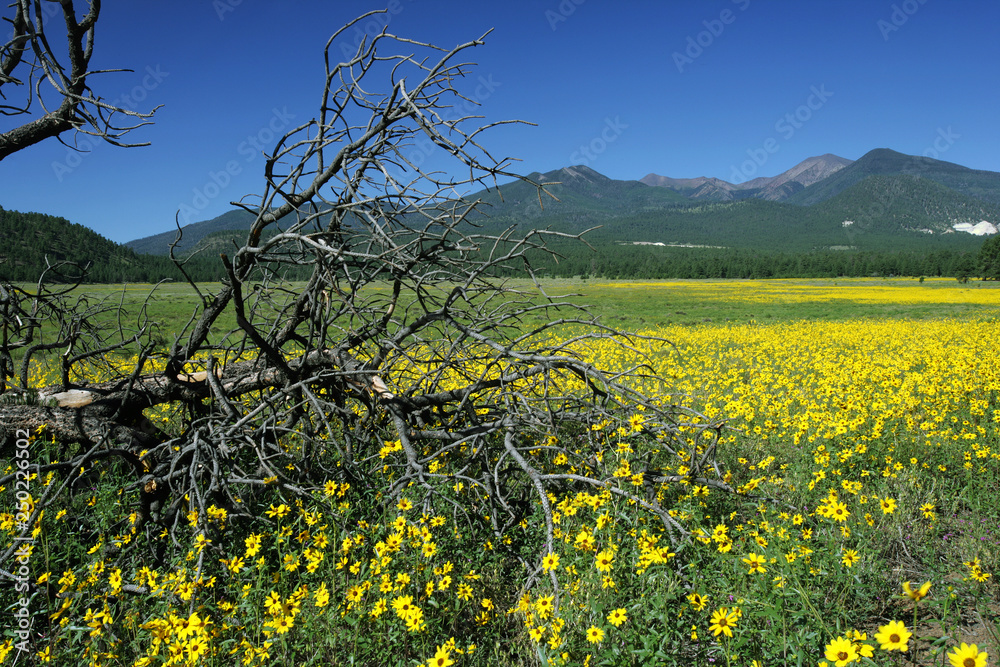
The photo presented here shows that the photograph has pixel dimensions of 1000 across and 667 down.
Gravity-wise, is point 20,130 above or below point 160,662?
above

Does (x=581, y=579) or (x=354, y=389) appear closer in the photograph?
(x=581, y=579)

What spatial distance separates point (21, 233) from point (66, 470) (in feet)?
379

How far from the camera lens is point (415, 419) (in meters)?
4.08

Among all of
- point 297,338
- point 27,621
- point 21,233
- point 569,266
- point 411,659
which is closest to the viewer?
point 411,659

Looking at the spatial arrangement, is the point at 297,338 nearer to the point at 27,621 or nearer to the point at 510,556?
the point at 27,621

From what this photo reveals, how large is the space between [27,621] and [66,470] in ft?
4.85

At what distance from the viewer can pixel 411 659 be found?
2104 mm

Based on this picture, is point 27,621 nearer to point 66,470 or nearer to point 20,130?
point 66,470

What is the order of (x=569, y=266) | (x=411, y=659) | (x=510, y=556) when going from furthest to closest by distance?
(x=569, y=266), (x=510, y=556), (x=411, y=659)

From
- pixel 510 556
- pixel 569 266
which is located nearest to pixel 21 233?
pixel 569 266

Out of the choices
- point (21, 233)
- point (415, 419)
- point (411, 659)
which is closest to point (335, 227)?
point (415, 419)

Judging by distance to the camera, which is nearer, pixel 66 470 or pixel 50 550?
pixel 50 550

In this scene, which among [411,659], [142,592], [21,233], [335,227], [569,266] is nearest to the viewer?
[411,659]

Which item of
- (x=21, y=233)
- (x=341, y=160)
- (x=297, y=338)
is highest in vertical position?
(x=21, y=233)
